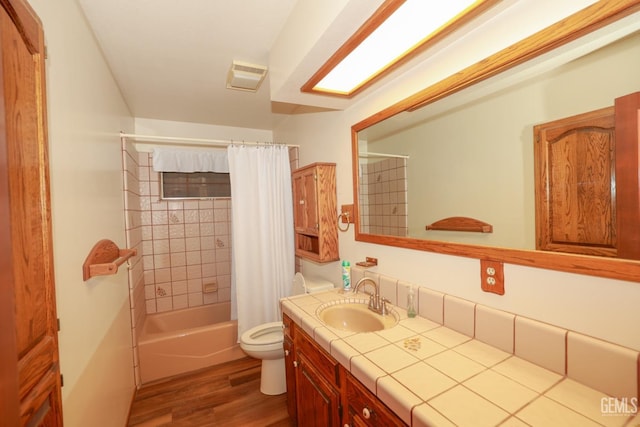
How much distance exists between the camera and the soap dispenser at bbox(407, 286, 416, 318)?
128 cm

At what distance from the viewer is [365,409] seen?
891 millimetres

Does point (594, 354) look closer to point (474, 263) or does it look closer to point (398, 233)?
point (474, 263)

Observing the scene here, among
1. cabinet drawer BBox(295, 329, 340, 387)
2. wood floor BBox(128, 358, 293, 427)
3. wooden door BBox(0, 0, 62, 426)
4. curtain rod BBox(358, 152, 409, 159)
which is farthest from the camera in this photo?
wood floor BBox(128, 358, 293, 427)

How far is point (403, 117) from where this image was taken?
4.64ft

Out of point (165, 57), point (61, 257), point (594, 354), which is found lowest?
point (594, 354)

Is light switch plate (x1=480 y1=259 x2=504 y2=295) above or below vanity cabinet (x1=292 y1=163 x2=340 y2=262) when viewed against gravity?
below

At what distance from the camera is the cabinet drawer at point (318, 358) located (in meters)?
1.06

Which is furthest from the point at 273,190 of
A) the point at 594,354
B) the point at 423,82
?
the point at 594,354

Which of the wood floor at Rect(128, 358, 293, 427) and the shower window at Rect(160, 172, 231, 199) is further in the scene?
the shower window at Rect(160, 172, 231, 199)

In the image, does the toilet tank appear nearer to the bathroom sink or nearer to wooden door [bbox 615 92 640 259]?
the bathroom sink

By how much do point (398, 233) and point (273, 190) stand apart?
1.36 metres

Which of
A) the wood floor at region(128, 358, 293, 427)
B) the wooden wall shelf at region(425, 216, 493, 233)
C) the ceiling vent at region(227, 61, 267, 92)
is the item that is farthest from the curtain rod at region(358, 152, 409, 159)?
the wood floor at region(128, 358, 293, 427)

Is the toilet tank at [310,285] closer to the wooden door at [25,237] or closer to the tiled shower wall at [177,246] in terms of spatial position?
the tiled shower wall at [177,246]

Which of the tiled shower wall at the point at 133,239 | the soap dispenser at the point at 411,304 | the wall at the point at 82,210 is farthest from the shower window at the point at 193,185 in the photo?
the soap dispenser at the point at 411,304
